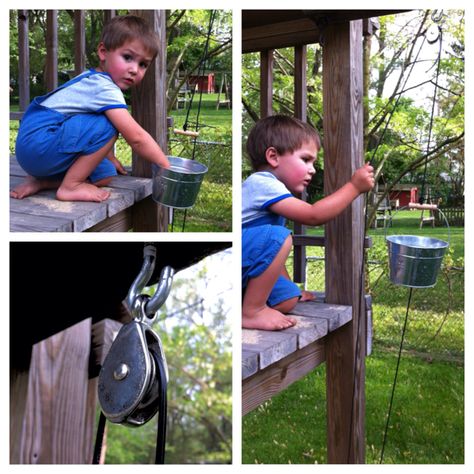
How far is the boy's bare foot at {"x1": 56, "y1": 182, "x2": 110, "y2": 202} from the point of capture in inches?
66.7

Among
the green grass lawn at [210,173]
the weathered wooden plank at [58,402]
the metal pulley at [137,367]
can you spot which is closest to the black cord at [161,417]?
the metal pulley at [137,367]

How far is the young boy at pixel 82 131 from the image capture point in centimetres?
171

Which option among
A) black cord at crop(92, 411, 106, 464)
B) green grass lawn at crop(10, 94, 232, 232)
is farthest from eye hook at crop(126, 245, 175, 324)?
green grass lawn at crop(10, 94, 232, 232)

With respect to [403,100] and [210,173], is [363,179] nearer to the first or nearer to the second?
[210,173]

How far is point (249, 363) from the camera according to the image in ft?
4.72

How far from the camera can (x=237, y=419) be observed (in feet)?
3.98

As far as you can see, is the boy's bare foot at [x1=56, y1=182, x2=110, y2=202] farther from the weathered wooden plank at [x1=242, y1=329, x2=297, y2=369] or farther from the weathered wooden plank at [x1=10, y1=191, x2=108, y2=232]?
the weathered wooden plank at [x1=242, y1=329, x2=297, y2=369]

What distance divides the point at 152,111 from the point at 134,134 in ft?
1.11

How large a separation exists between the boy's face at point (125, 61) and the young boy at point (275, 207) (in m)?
0.37

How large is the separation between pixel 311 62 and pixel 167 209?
2.88m

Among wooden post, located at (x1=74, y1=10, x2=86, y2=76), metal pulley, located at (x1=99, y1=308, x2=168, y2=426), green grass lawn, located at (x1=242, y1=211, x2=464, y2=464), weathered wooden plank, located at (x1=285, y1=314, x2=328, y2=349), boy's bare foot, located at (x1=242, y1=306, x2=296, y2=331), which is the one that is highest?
wooden post, located at (x1=74, y1=10, x2=86, y2=76)

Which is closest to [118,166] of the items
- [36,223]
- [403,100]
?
[36,223]
